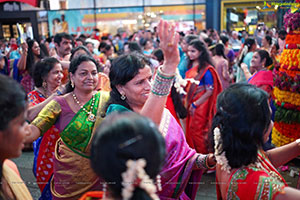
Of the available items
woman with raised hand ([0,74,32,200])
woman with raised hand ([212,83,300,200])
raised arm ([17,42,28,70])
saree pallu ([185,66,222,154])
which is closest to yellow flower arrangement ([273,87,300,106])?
saree pallu ([185,66,222,154])

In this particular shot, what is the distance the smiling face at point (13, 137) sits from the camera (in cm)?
96

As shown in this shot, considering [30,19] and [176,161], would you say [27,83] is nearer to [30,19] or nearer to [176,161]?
[176,161]

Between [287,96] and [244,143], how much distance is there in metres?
1.99

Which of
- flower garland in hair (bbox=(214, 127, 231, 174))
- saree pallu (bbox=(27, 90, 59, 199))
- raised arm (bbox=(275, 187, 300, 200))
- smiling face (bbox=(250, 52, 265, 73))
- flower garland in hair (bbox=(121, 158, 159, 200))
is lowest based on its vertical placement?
saree pallu (bbox=(27, 90, 59, 199))

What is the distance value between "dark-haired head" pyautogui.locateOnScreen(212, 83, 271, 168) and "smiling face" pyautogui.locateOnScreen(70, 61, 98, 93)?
1157mm

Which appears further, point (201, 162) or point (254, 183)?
point (201, 162)

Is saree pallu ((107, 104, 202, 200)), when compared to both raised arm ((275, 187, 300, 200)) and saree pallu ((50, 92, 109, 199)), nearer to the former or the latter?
saree pallu ((50, 92, 109, 199))

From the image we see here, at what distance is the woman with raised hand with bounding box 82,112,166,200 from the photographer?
779 millimetres

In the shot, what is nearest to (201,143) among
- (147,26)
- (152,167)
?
(152,167)

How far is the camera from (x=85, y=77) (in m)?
2.20

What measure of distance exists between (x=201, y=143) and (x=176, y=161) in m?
2.11

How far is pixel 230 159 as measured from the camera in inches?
51.5

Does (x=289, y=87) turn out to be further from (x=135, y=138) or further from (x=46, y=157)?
(x=135, y=138)

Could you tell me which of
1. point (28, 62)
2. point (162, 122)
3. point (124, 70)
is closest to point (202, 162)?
point (162, 122)
